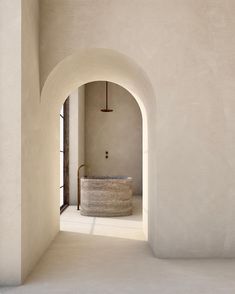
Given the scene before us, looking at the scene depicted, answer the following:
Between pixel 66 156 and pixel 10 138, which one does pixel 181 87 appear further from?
pixel 66 156

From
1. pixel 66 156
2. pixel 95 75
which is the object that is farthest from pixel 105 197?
pixel 95 75

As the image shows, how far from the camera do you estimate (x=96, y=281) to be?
11.5 ft

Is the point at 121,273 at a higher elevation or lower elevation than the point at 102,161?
lower

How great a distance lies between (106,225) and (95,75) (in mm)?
2475

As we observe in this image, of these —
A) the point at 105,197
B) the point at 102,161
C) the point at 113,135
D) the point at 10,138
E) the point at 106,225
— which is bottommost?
the point at 106,225

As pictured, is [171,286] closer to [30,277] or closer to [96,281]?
[96,281]

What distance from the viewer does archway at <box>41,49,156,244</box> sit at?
4550mm

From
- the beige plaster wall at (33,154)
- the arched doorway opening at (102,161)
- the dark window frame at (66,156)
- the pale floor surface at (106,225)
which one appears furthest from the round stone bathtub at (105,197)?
the beige plaster wall at (33,154)

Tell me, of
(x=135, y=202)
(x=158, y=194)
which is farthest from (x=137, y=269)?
(x=135, y=202)

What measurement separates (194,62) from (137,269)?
2367 mm

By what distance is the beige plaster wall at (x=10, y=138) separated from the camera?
3.47 metres

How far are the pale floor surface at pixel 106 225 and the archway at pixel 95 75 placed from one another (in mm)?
719

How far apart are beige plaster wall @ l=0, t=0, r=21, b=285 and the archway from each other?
3.09ft

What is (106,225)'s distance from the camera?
639 cm
